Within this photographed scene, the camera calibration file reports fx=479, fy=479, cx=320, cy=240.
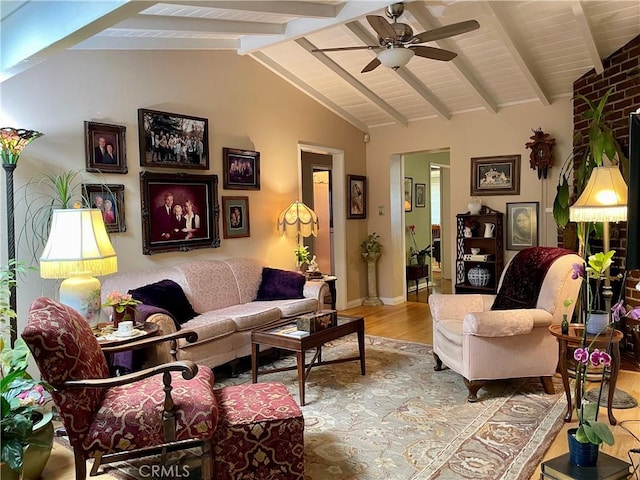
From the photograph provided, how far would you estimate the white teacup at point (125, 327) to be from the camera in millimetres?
2906

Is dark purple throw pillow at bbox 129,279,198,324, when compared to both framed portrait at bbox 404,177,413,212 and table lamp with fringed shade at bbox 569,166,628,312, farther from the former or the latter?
framed portrait at bbox 404,177,413,212

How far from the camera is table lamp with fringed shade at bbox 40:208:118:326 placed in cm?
285

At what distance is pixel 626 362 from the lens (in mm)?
4141

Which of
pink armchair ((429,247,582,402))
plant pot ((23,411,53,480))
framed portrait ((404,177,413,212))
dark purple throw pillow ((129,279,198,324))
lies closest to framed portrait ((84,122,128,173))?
dark purple throw pillow ((129,279,198,324))

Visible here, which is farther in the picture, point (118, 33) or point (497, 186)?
point (497, 186)

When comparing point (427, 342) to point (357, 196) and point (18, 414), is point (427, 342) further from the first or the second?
point (18, 414)

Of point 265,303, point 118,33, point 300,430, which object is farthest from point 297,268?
point 300,430

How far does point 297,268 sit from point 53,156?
9.59 ft

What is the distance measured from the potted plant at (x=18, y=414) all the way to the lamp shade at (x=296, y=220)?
3.23 metres

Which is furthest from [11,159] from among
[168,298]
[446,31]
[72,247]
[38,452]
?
[446,31]

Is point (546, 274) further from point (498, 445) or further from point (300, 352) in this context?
point (300, 352)

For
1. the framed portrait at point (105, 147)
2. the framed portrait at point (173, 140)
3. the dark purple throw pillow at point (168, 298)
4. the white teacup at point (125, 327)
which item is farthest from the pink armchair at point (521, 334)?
the framed portrait at point (105, 147)

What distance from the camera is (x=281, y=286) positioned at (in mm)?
4758

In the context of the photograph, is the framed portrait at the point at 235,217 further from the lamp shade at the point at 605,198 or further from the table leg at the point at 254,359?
the lamp shade at the point at 605,198
